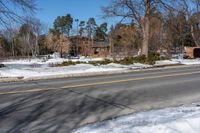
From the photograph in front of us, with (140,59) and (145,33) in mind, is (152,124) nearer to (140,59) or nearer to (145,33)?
(140,59)

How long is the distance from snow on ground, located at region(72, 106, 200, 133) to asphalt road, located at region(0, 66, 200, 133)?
747 millimetres

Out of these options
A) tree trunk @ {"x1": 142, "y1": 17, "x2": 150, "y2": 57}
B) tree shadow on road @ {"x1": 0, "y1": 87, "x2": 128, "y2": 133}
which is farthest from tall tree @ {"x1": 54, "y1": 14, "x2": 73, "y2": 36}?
tree shadow on road @ {"x1": 0, "y1": 87, "x2": 128, "y2": 133}

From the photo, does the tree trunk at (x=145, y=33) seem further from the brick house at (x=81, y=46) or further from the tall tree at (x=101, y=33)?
the tall tree at (x=101, y=33)

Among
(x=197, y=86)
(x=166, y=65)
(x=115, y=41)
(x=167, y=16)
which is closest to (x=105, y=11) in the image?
(x=167, y=16)

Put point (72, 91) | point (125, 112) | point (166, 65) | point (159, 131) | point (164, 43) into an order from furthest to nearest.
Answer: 1. point (164, 43)
2. point (166, 65)
3. point (72, 91)
4. point (125, 112)
5. point (159, 131)

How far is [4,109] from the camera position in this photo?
973 cm

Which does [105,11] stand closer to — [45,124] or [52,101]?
[52,101]

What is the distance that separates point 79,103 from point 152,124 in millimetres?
3877

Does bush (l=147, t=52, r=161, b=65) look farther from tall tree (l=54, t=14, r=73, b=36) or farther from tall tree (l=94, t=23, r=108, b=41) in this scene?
tall tree (l=94, t=23, r=108, b=41)

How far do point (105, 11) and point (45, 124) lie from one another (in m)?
29.6

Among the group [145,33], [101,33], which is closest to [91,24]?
[101,33]

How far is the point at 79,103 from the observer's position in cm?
1055

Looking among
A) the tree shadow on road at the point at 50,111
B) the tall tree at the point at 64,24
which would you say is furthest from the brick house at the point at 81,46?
the tree shadow on road at the point at 50,111

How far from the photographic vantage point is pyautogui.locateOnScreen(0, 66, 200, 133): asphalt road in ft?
Answer: 26.7
